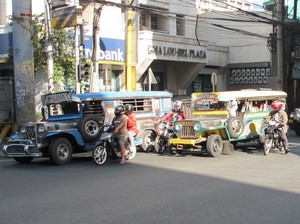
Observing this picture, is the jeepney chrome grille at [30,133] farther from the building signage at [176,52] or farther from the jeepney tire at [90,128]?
the building signage at [176,52]

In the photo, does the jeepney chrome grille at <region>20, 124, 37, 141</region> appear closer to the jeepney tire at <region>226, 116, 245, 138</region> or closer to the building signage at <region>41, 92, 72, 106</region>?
the building signage at <region>41, 92, 72, 106</region>

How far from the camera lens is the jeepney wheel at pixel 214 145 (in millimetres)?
13539

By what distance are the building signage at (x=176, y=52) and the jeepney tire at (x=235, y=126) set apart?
33.8 feet

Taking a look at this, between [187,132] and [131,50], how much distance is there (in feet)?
33.8

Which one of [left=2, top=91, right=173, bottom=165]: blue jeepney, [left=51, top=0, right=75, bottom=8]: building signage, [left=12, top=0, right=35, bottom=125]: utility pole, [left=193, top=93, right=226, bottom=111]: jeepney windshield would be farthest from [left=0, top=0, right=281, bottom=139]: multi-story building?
[left=193, top=93, right=226, bottom=111]: jeepney windshield

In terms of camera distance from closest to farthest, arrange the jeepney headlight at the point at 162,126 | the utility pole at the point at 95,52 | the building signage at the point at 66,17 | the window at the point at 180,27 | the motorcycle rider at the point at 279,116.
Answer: the motorcycle rider at the point at 279,116
the jeepney headlight at the point at 162,126
the building signage at the point at 66,17
the utility pole at the point at 95,52
the window at the point at 180,27

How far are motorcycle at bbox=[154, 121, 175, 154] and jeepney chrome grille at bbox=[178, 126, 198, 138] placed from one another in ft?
3.23

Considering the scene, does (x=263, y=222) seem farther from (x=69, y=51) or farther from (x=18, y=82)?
(x=69, y=51)

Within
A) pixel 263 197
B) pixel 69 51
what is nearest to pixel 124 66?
pixel 69 51

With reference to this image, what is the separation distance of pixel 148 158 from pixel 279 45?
15177 millimetres

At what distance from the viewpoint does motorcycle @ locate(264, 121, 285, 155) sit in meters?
14.1

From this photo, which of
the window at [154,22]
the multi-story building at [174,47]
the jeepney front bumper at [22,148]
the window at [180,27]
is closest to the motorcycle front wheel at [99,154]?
the jeepney front bumper at [22,148]

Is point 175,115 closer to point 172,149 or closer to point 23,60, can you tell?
point 172,149

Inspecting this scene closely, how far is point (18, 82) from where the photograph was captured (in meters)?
16.8
